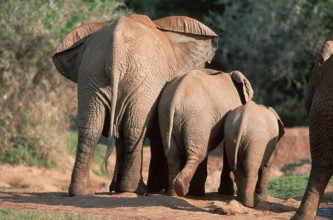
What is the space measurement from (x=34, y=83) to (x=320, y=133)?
1020cm

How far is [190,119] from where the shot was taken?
10.7 m

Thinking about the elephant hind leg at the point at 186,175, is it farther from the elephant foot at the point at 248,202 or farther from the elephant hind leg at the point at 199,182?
the elephant foot at the point at 248,202

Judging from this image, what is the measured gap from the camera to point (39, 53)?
1755 cm

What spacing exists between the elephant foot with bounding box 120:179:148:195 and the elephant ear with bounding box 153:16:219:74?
1693mm

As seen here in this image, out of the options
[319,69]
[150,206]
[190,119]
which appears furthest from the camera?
[190,119]

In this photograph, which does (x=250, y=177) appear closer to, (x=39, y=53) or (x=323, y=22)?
Result: (x=39, y=53)

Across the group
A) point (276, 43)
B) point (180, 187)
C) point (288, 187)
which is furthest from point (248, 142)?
point (276, 43)

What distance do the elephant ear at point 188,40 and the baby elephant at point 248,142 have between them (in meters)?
1.78

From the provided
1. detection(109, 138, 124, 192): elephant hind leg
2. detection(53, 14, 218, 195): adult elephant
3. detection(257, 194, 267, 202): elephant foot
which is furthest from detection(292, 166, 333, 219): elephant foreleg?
detection(109, 138, 124, 192): elephant hind leg

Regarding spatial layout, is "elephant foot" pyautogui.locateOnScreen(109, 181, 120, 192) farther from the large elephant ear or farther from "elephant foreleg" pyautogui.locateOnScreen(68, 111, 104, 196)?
the large elephant ear

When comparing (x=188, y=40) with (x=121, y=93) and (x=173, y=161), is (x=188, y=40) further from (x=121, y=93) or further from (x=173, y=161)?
(x=173, y=161)

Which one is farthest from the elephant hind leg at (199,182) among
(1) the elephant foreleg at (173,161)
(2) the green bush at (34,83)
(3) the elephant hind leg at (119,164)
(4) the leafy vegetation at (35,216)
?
(2) the green bush at (34,83)

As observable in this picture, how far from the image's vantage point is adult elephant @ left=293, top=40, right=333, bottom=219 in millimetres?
8508

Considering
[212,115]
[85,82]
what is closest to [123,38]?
[85,82]
